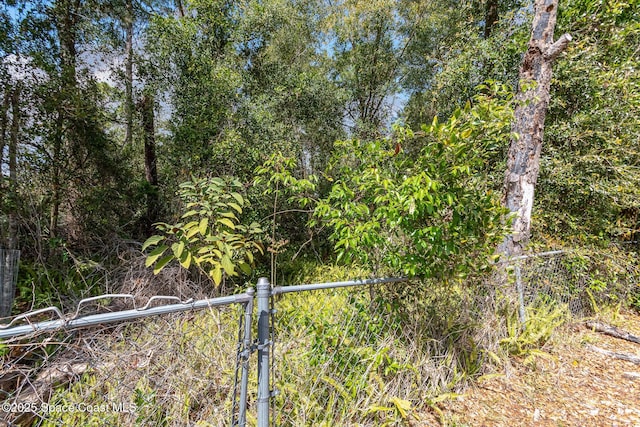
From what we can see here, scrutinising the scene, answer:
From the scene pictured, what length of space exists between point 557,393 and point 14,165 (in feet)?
21.5

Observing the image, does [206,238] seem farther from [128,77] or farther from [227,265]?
[128,77]

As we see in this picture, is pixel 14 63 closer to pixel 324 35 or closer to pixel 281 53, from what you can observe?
pixel 281 53

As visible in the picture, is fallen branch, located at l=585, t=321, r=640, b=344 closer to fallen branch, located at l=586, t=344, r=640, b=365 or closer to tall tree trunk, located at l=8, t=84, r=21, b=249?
fallen branch, located at l=586, t=344, r=640, b=365

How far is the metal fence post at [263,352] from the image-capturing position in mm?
1171

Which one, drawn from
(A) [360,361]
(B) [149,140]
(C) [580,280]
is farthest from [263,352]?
(B) [149,140]

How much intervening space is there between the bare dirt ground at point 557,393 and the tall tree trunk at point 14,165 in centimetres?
531

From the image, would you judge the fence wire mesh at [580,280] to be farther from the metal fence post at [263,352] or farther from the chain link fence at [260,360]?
the metal fence post at [263,352]

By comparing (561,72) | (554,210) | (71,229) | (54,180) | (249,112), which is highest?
(561,72)

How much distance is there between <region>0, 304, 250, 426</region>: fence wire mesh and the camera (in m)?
1.15

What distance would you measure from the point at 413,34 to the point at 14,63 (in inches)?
320

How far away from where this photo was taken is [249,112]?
16.1ft

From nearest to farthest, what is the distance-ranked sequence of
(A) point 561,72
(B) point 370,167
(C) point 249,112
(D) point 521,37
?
1. (B) point 370,167
2. (A) point 561,72
3. (D) point 521,37
4. (C) point 249,112

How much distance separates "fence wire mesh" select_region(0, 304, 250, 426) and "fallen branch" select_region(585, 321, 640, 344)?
4002mm

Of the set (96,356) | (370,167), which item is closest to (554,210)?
(370,167)
